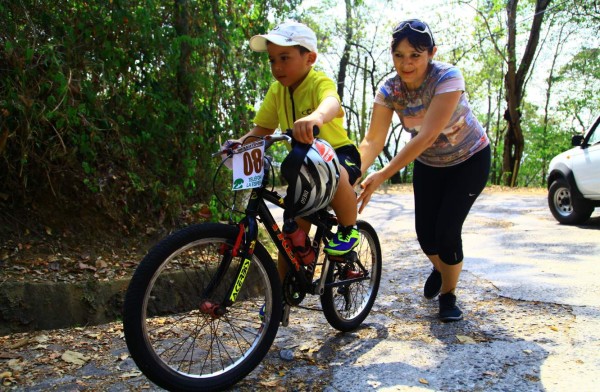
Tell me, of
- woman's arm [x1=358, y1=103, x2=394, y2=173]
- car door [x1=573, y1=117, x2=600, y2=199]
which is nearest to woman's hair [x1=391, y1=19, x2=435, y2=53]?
woman's arm [x1=358, y1=103, x2=394, y2=173]

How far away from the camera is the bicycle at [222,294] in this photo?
2199 mm

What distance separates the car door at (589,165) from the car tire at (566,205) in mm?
200

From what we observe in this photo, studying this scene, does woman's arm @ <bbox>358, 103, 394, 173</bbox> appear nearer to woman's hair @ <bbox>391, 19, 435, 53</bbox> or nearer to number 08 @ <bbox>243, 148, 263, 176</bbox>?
woman's hair @ <bbox>391, 19, 435, 53</bbox>

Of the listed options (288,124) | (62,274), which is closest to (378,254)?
(288,124)

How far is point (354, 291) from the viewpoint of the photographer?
3484 mm

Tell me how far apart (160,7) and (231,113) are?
3.86ft

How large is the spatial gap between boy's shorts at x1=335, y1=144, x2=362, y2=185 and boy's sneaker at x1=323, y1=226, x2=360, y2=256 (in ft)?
0.93

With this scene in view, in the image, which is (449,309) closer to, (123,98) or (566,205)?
(123,98)

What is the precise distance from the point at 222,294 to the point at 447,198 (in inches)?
68.3

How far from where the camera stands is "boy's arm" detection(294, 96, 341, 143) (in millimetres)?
2432

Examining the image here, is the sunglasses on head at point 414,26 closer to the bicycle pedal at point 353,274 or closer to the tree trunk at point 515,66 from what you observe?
the bicycle pedal at point 353,274

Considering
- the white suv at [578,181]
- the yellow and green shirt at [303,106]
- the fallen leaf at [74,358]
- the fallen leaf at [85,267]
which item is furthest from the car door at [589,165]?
the fallen leaf at [74,358]

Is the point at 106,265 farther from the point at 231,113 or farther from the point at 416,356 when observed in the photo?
the point at 416,356

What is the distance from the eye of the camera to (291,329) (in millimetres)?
3387
